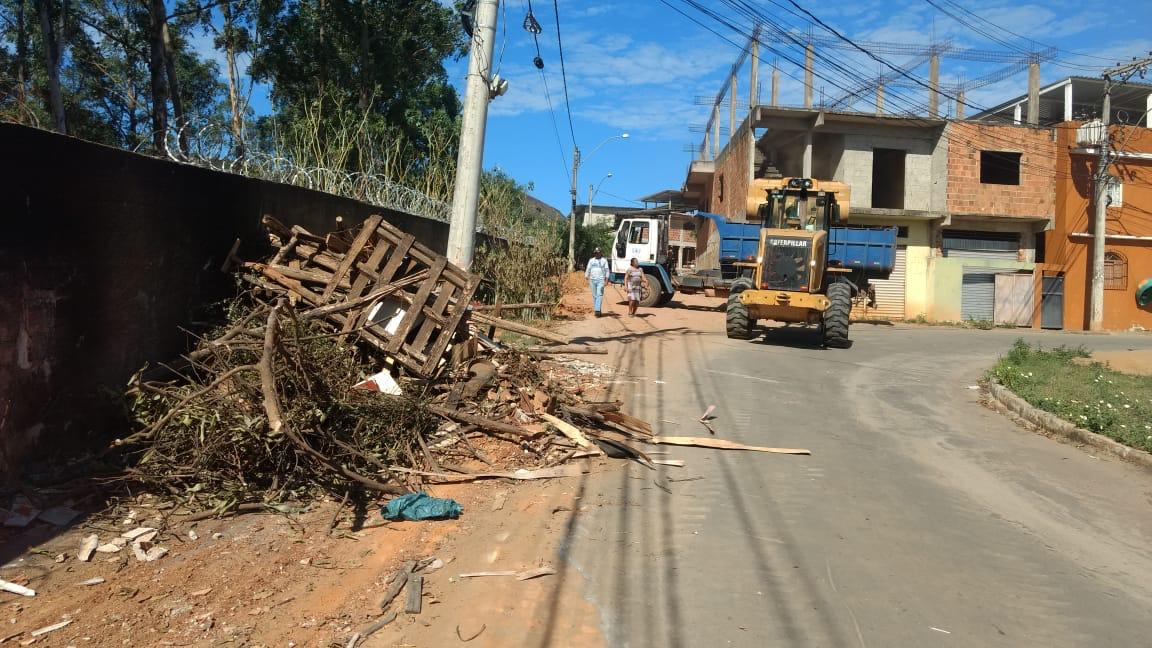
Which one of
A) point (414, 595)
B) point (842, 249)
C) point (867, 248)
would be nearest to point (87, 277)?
point (414, 595)

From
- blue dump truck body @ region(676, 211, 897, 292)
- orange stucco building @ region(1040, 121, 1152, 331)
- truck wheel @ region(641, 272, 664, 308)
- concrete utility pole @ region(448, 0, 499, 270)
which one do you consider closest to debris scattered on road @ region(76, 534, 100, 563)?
concrete utility pole @ region(448, 0, 499, 270)

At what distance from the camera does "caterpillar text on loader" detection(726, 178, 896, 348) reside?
14.6 metres

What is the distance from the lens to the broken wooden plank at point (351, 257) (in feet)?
24.2

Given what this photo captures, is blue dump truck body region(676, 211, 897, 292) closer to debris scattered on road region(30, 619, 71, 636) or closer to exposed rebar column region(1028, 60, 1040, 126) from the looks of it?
exposed rebar column region(1028, 60, 1040, 126)

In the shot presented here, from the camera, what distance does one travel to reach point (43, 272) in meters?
5.11

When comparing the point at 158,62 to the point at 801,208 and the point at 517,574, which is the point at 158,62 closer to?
the point at 801,208

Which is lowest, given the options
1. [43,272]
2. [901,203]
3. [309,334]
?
[309,334]

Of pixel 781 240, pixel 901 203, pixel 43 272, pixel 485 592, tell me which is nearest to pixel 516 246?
pixel 781 240

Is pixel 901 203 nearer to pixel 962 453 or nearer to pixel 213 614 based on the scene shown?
pixel 962 453

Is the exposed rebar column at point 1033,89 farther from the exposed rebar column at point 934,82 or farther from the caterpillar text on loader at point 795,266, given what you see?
the caterpillar text on loader at point 795,266

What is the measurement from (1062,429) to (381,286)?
767 cm

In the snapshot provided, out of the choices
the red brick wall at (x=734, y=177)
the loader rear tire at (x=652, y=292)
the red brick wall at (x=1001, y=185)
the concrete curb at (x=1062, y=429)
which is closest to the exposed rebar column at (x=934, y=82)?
the red brick wall at (x=1001, y=185)

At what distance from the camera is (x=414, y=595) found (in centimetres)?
397

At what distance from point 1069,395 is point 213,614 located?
33.9 ft
